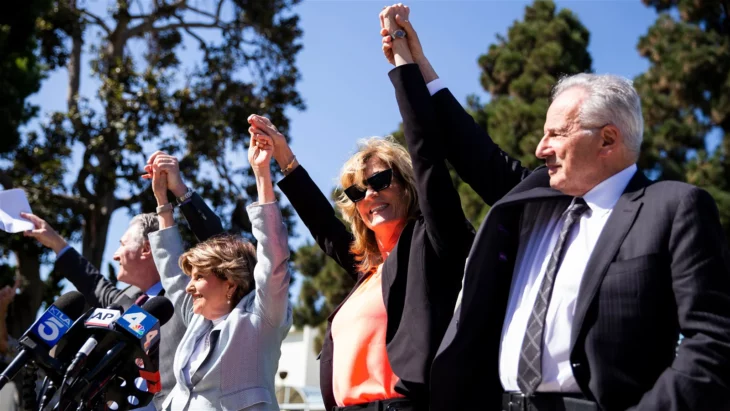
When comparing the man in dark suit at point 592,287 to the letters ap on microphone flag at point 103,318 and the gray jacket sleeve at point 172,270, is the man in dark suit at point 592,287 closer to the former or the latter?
the letters ap on microphone flag at point 103,318

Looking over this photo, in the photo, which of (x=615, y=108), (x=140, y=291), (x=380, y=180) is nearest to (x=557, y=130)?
(x=615, y=108)

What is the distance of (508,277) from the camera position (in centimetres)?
265

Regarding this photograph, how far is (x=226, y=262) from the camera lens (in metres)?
3.81

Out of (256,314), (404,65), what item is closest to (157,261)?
(256,314)

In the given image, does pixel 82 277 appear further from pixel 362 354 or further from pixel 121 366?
pixel 362 354

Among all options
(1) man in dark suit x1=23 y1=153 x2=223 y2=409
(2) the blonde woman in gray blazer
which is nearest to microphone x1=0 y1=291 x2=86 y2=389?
(2) the blonde woman in gray blazer

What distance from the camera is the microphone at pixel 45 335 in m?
2.86

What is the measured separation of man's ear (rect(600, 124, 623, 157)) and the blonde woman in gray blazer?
1.54 m

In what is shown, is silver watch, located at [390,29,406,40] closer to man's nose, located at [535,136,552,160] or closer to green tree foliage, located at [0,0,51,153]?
man's nose, located at [535,136,552,160]

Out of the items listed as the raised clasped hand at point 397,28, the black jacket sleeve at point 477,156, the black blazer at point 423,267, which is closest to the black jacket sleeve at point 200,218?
the black blazer at point 423,267

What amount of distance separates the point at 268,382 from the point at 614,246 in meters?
1.88

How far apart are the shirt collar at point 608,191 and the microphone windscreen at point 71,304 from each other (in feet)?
6.81

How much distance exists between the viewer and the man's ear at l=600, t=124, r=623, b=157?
2484 mm

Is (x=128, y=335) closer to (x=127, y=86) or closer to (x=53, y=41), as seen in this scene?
(x=127, y=86)
